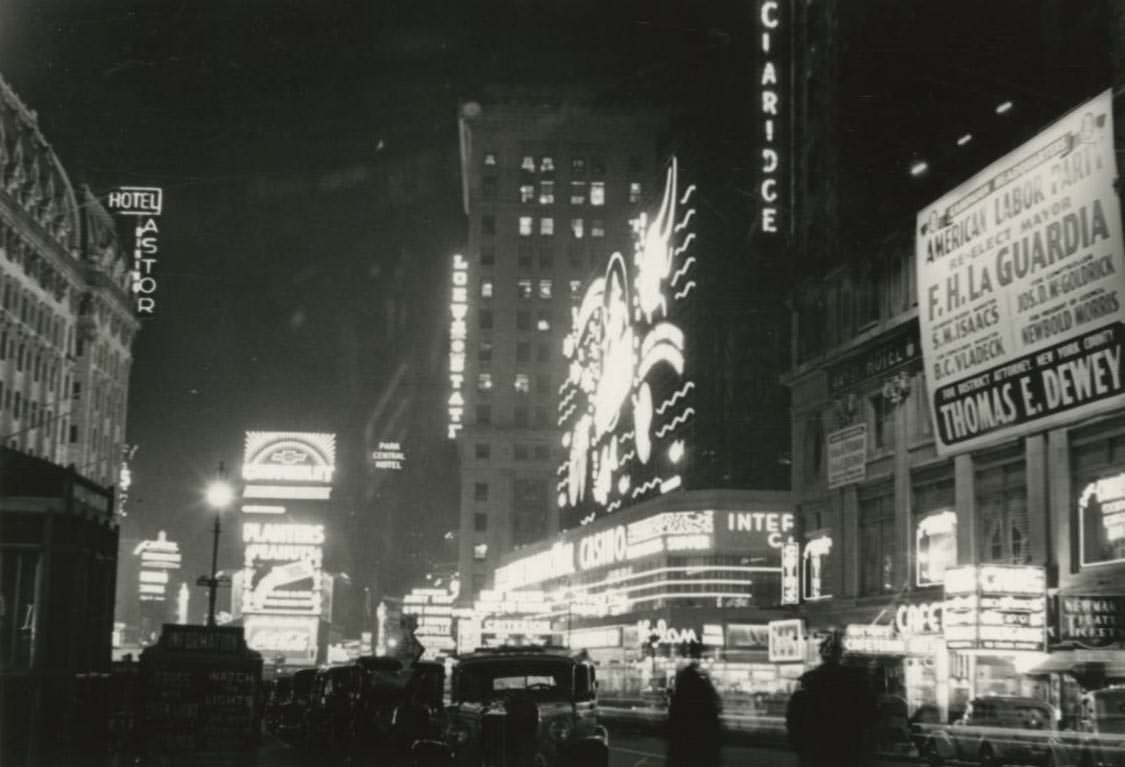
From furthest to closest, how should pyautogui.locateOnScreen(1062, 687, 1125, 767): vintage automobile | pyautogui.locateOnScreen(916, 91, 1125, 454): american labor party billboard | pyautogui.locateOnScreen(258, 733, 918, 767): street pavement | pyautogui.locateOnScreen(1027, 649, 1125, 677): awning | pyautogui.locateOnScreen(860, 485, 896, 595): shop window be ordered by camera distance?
pyautogui.locateOnScreen(860, 485, 896, 595): shop window, pyautogui.locateOnScreen(1027, 649, 1125, 677): awning, pyautogui.locateOnScreen(916, 91, 1125, 454): american labor party billboard, pyautogui.locateOnScreen(1062, 687, 1125, 767): vintage automobile, pyautogui.locateOnScreen(258, 733, 918, 767): street pavement

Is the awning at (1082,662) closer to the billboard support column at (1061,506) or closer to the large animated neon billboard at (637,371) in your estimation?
the billboard support column at (1061,506)

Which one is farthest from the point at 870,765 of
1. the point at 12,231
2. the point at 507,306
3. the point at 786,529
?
the point at 507,306

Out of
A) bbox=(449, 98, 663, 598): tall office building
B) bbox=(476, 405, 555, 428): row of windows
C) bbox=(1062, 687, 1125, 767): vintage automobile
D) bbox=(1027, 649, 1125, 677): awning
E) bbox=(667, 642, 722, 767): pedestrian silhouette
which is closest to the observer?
bbox=(667, 642, 722, 767): pedestrian silhouette

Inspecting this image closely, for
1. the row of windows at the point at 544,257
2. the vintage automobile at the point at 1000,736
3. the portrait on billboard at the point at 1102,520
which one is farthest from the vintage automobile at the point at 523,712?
the row of windows at the point at 544,257

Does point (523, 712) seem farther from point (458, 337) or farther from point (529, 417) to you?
point (529, 417)

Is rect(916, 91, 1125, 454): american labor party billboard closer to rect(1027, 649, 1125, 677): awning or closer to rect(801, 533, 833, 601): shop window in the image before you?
rect(1027, 649, 1125, 677): awning

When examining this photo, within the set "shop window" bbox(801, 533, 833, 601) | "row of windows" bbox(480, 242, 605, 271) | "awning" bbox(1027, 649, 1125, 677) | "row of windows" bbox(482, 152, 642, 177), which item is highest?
"row of windows" bbox(482, 152, 642, 177)

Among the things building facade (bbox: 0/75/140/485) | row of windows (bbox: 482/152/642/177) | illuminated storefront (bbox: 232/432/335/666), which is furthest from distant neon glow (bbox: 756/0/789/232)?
row of windows (bbox: 482/152/642/177)
